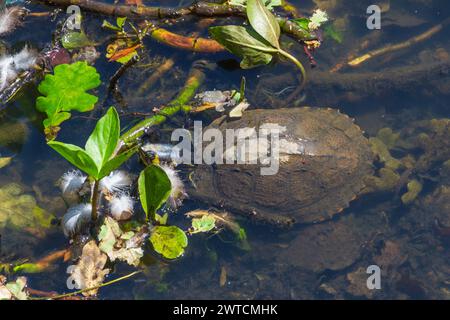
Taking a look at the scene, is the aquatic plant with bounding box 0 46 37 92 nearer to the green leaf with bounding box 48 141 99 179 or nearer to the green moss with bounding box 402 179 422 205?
the green leaf with bounding box 48 141 99 179

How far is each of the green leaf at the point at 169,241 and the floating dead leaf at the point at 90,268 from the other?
444 mm

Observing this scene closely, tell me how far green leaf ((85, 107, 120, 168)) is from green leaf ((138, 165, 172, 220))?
34 centimetres

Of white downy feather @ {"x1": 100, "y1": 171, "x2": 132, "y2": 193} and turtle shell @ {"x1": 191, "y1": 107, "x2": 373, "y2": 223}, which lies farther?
turtle shell @ {"x1": 191, "y1": 107, "x2": 373, "y2": 223}

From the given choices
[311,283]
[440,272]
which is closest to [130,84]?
[311,283]

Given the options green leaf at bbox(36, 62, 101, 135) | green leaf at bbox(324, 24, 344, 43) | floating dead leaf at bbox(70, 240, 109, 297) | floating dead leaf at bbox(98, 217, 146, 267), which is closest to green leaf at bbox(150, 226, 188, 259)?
floating dead leaf at bbox(98, 217, 146, 267)

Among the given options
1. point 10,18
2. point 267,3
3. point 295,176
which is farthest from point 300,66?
point 10,18

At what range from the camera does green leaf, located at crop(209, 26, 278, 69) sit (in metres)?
3.87

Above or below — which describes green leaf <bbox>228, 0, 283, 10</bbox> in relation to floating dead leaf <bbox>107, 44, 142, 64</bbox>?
above

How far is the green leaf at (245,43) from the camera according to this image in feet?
12.7

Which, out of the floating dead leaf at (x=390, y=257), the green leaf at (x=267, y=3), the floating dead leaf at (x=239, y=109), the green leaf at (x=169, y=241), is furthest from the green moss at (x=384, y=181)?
the green leaf at (x=169, y=241)

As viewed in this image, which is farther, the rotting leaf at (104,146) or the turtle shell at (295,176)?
the turtle shell at (295,176)

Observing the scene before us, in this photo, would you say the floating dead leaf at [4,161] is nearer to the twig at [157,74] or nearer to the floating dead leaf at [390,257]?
the twig at [157,74]

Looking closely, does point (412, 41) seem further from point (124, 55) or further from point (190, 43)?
point (124, 55)

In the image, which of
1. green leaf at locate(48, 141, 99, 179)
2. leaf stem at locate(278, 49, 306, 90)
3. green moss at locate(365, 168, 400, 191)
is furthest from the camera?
green moss at locate(365, 168, 400, 191)
